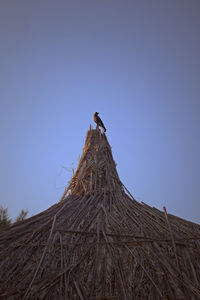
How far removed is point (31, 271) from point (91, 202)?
6.15 feet

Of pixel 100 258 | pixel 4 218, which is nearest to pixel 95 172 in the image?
pixel 100 258

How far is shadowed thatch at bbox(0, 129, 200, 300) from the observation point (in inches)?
78.0

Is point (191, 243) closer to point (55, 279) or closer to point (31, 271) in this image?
point (55, 279)

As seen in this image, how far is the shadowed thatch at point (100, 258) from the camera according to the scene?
6.50 ft

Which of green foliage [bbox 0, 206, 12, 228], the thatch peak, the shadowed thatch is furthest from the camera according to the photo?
green foliage [bbox 0, 206, 12, 228]

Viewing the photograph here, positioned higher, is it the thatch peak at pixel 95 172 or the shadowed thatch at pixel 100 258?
the thatch peak at pixel 95 172

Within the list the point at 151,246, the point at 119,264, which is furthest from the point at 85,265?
the point at 151,246

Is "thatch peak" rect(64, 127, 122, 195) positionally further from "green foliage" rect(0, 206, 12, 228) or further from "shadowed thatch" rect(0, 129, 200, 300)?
"green foliage" rect(0, 206, 12, 228)

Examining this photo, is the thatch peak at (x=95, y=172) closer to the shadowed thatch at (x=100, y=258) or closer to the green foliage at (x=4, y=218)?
the shadowed thatch at (x=100, y=258)

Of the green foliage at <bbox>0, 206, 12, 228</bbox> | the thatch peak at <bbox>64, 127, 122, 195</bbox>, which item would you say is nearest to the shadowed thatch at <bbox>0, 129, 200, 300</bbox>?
the thatch peak at <bbox>64, 127, 122, 195</bbox>

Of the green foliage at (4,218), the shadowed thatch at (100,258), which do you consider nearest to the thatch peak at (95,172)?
the shadowed thatch at (100,258)

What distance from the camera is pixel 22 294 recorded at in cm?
184

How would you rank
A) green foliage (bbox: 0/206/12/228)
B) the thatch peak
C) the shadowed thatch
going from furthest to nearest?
1. green foliage (bbox: 0/206/12/228)
2. the thatch peak
3. the shadowed thatch

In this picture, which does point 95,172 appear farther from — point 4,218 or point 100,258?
point 4,218
